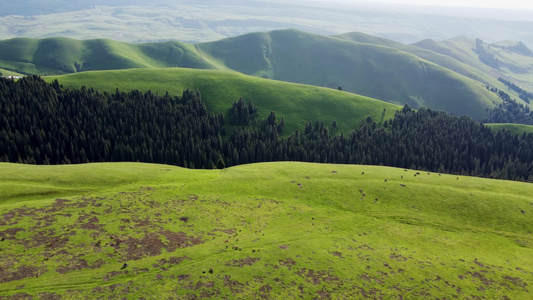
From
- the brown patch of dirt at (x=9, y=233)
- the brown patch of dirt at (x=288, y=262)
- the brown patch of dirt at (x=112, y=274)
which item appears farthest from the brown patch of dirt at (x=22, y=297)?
the brown patch of dirt at (x=288, y=262)

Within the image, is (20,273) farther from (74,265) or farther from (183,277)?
(183,277)

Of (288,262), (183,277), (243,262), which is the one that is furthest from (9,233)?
(288,262)

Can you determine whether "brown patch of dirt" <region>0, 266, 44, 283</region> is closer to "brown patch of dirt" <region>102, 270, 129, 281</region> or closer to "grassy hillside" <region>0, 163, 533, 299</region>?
"grassy hillside" <region>0, 163, 533, 299</region>

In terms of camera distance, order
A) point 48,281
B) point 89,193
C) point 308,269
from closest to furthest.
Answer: point 48,281
point 308,269
point 89,193

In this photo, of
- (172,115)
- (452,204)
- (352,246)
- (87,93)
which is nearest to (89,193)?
(352,246)

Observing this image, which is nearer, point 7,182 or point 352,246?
point 352,246

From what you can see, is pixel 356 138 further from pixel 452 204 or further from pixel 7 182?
pixel 7 182

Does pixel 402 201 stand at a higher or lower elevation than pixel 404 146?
higher
